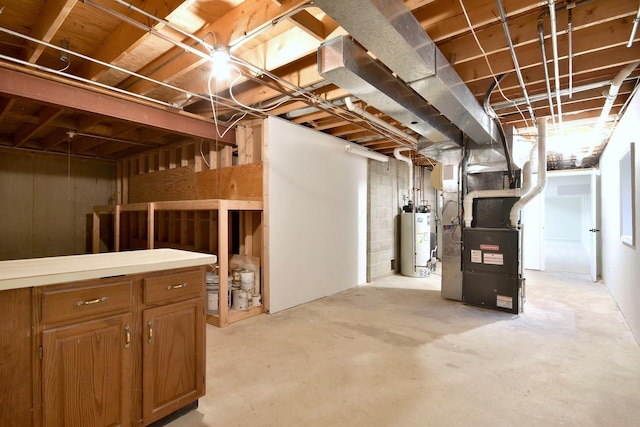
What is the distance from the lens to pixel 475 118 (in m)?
2.88

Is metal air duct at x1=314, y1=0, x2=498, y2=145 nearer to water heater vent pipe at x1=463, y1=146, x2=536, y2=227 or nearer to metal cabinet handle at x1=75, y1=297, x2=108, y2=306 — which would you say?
water heater vent pipe at x1=463, y1=146, x2=536, y2=227

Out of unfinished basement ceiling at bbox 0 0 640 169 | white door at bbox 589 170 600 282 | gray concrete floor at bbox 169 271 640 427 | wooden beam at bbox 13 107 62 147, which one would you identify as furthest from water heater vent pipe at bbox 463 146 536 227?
wooden beam at bbox 13 107 62 147

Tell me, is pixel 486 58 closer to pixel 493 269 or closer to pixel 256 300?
pixel 493 269

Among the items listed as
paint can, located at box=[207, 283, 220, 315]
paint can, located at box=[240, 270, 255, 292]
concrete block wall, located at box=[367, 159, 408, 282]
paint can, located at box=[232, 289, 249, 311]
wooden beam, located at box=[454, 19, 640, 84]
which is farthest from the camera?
concrete block wall, located at box=[367, 159, 408, 282]

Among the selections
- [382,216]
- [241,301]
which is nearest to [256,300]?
[241,301]

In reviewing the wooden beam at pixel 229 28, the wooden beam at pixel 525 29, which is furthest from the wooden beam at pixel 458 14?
the wooden beam at pixel 229 28

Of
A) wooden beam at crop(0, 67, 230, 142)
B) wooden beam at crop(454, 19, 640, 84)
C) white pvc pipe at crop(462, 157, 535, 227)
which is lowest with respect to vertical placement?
white pvc pipe at crop(462, 157, 535, 227)

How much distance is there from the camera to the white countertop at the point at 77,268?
1279 mm

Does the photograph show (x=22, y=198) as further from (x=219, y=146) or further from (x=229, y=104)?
(x=229, y=104)

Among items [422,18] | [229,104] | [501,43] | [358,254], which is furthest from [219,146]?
[501,43]

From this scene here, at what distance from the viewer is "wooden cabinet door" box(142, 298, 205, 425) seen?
5.37 ft

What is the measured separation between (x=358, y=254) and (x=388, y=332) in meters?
2.19

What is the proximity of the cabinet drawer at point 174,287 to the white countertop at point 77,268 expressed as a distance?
0.23 feet

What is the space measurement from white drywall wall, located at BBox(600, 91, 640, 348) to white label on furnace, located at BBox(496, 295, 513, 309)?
3.44 feet
